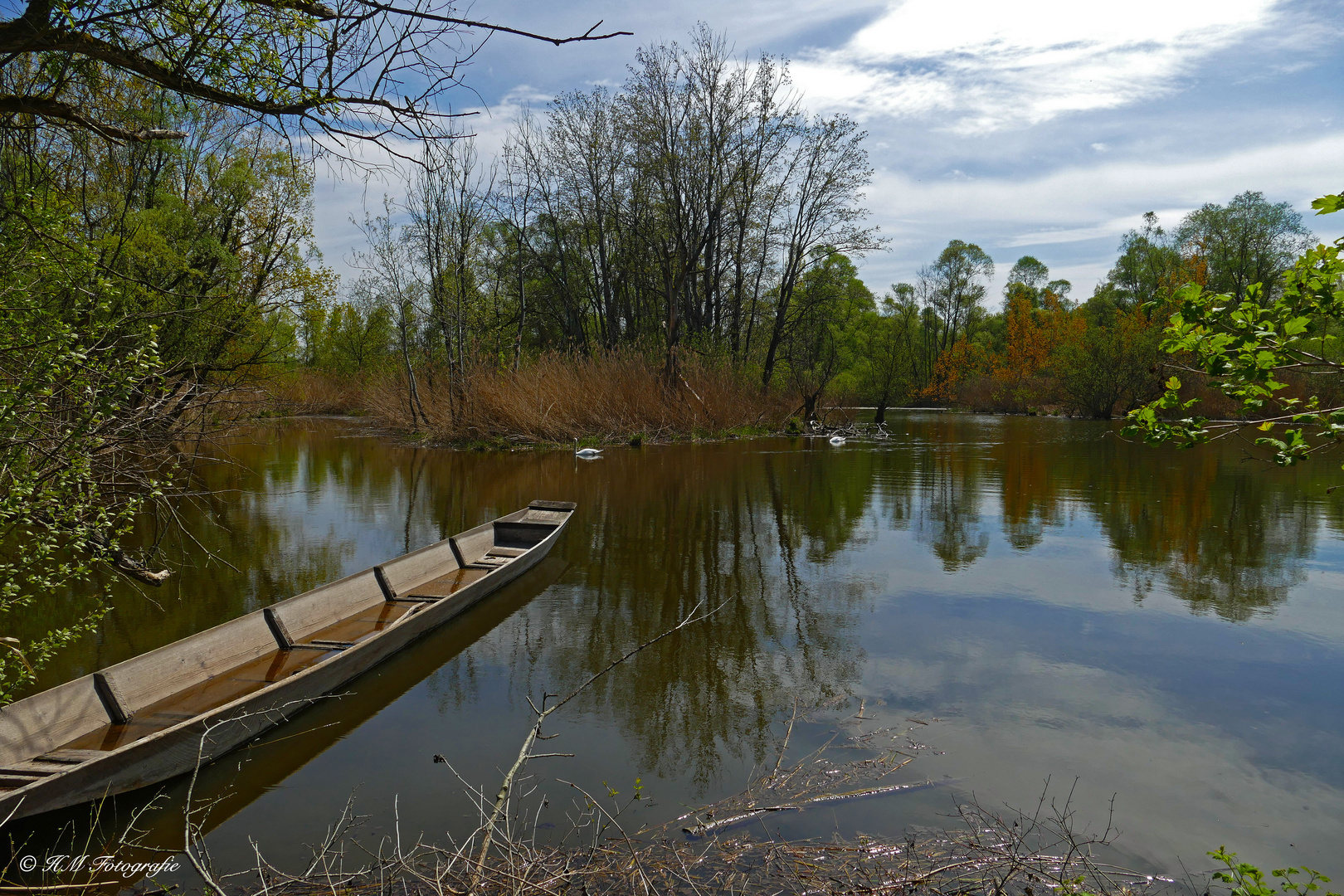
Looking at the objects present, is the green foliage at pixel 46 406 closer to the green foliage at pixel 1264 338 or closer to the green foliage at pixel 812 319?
the green foliage at pixel 1264 338

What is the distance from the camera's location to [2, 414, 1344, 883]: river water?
514 centimetres

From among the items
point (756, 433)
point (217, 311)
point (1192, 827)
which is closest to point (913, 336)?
point (756, 433)

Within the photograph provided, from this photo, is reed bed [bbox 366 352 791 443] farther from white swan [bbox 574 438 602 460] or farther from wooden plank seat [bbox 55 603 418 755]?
wooden plank seat [bbox 55 603 418 755]

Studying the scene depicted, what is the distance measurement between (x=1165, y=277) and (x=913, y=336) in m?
24.1

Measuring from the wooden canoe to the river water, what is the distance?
30 centimetres

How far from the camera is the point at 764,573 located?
10.9 m

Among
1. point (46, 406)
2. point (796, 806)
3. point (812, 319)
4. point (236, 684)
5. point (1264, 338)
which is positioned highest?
point (812, 319)

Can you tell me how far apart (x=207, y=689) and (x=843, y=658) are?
5259mm

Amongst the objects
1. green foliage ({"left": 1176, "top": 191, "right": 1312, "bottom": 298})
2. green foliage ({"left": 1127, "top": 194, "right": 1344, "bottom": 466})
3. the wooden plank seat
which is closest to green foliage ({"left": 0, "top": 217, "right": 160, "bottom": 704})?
the wooden plank seat

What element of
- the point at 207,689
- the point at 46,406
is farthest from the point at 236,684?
the point at 46,406

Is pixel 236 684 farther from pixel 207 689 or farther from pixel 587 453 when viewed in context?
pixel 587 453

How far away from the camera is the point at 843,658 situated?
7.71 meters

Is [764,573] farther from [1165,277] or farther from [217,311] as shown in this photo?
[1165,277]

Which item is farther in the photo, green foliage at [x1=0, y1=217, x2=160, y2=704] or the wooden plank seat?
the wooden plank seat
